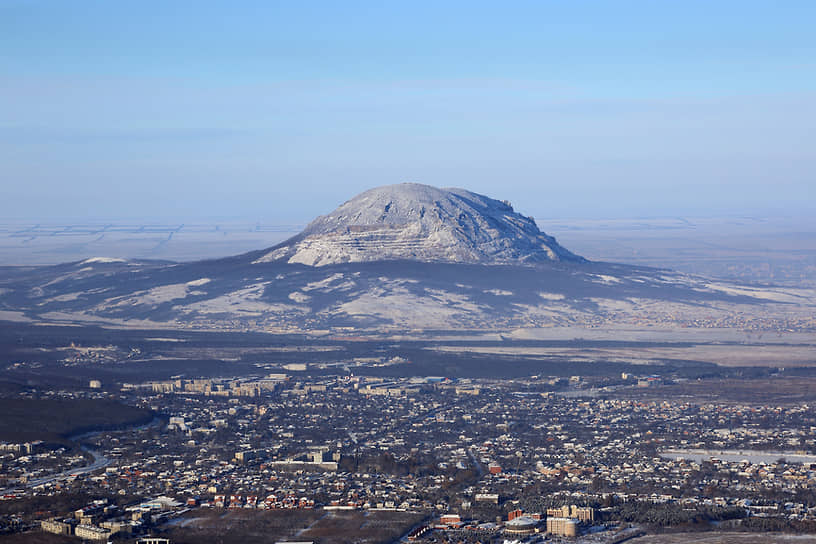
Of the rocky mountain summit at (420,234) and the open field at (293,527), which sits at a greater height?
the rocky mountain summit at (420,234)

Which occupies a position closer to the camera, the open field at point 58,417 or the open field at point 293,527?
the open field at point 293,527

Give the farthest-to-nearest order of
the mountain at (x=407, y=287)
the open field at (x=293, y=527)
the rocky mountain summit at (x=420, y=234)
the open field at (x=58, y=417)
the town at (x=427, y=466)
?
the rocky mountain summit at (x=420, y=234) → the mountain at (x=407, y=287) → the open field at (x=58, y=417) → the town at (x=427, y=466) → the open field at (x=293, y=527)

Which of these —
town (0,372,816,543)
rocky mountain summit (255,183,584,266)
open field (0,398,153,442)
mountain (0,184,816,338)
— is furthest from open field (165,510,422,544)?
rocky mountain summit (255,183,584,266)

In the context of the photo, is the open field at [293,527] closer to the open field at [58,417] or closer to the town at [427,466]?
the town at [427,466]

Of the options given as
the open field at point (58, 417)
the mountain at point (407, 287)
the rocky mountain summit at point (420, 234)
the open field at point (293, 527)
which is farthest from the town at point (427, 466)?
the rocky mountain summit at point (420, 234)

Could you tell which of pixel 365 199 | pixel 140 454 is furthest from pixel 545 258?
pixel 140 454

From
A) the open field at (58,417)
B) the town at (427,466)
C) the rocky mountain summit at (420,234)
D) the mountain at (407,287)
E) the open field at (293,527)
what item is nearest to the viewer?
the open field at (293,527)
